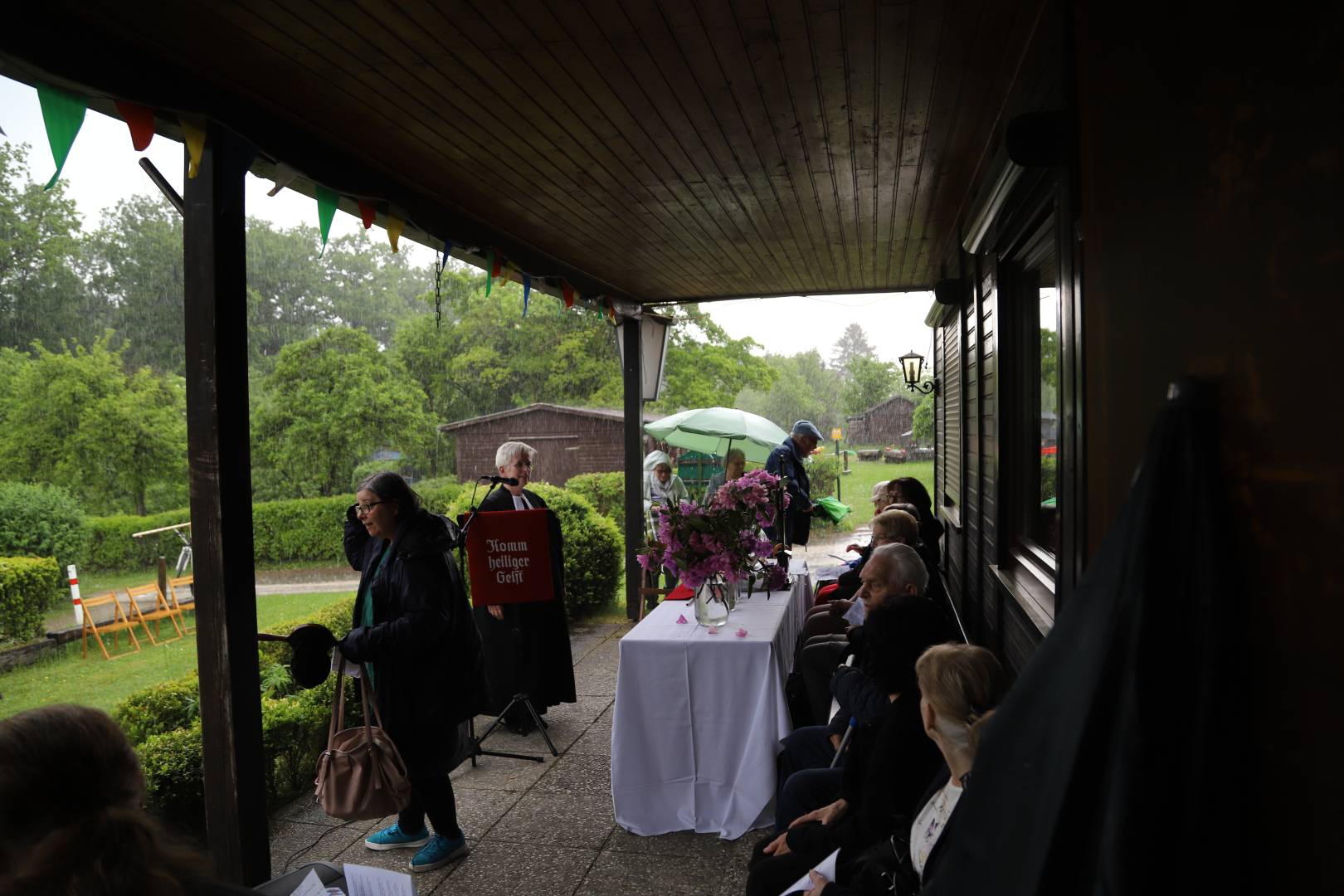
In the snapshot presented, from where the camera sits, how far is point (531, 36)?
2701mm

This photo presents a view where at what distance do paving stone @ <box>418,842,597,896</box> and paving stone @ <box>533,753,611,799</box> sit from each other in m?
0.62

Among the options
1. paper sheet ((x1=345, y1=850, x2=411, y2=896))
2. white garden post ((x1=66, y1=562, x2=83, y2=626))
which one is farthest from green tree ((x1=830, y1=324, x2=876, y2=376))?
paper sheet ((x1=345, y1=850, x2=411, y2=896))

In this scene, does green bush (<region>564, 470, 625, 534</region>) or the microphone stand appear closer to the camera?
the microphone stand

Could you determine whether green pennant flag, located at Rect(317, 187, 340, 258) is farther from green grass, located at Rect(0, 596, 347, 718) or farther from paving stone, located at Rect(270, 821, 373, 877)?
green grass, located at Rect(0, 596, 347, 718)

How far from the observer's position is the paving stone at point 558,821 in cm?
390

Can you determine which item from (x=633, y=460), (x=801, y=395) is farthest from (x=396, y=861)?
(x=801, y=395)

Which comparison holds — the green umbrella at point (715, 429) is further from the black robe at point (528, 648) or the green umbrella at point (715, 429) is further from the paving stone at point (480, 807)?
the paving stone at point (480, 807)

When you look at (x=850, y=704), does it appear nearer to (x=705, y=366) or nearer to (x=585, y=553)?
(x=585, y=553)

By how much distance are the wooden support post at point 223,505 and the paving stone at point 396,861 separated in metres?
0.64

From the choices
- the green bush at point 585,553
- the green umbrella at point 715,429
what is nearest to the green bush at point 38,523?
the green bush at point 585,553

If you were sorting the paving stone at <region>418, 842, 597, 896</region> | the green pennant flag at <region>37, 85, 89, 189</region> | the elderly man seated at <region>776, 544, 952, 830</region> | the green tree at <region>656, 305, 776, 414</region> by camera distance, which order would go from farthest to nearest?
the green tree at <region>656, 305, 776, 414</region> < the paving stone at <region>418, 842, 597, 896</region> < the elderly man seated at <region>776, 544, 952, 830</region> < the green pennant flag at <region>37, 85, 89, 189</region>

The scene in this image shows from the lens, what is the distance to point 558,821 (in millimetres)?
4090

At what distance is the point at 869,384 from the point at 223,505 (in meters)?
36.9

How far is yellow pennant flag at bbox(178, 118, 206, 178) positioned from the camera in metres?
2.93
